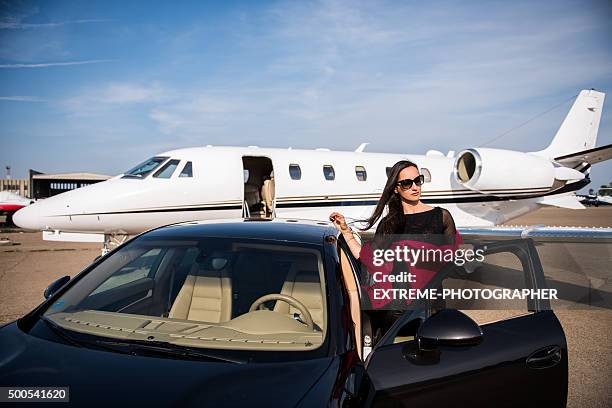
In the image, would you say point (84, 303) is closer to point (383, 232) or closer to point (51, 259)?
point (383, 232)

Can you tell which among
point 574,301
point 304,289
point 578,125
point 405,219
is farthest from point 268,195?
point 578,125

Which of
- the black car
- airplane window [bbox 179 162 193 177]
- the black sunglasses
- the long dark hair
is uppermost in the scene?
airplane window [bbox 179 162 193 177]

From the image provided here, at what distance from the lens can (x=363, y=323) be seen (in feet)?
9.73

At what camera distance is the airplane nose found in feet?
32.2

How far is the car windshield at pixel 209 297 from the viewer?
7.75ft

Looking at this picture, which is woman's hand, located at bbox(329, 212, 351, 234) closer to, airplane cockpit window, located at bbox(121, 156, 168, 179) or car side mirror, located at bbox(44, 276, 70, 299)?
car side mirror, located at bbox(44, 276, 70, 299)

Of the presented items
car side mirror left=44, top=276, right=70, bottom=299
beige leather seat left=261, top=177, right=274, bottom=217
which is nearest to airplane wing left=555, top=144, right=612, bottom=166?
beige leather seat left=261, top=177, right=274, bottom=217

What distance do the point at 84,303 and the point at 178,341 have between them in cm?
84

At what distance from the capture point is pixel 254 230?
3145mm

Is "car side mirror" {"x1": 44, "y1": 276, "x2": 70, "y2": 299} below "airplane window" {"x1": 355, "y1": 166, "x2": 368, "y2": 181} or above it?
below

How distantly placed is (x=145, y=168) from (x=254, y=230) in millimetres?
8396

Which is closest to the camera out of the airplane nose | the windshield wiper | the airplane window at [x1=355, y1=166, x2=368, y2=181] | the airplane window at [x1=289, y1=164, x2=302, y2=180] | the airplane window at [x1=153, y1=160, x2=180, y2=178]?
the windshield wiper

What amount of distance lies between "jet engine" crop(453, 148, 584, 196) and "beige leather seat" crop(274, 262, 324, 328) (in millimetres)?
10672

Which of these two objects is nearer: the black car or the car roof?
the black car
